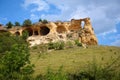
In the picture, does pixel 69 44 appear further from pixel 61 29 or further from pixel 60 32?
pixel 61 29

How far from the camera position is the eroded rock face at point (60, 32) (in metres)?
60.6

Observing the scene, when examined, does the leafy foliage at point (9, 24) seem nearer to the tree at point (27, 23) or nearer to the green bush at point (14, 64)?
the tree at point (27, 23)

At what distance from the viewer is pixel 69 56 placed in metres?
42.5

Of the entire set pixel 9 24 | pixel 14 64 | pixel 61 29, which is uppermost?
pixel 9 24

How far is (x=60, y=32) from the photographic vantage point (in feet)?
218

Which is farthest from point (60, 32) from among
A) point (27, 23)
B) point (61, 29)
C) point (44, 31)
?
→ point (27, 23)

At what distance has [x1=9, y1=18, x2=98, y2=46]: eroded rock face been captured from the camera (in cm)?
6059

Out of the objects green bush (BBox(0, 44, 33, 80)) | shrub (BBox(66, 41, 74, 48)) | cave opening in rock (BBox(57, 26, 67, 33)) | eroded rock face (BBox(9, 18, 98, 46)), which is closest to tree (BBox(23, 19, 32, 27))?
eroded rock face (BBox(9, 18, 98, 46))

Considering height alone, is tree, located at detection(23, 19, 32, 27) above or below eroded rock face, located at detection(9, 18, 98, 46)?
above

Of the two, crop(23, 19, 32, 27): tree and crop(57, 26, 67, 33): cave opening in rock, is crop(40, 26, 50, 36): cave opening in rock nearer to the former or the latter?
crop(57, 26, 67, 33): cave opening in rock

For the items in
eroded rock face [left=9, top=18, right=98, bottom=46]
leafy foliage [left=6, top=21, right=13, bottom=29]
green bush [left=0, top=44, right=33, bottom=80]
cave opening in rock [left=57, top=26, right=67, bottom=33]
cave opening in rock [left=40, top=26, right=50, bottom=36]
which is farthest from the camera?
cave opening in rock [left=40, top=26, right=50, bottom=36]

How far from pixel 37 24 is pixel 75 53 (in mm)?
23155

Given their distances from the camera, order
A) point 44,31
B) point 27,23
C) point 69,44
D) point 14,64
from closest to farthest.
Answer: point 14,64
point 69,44
point 27,23
point 44,31

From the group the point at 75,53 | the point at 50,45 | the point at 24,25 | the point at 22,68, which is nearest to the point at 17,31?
the point at 24,25
